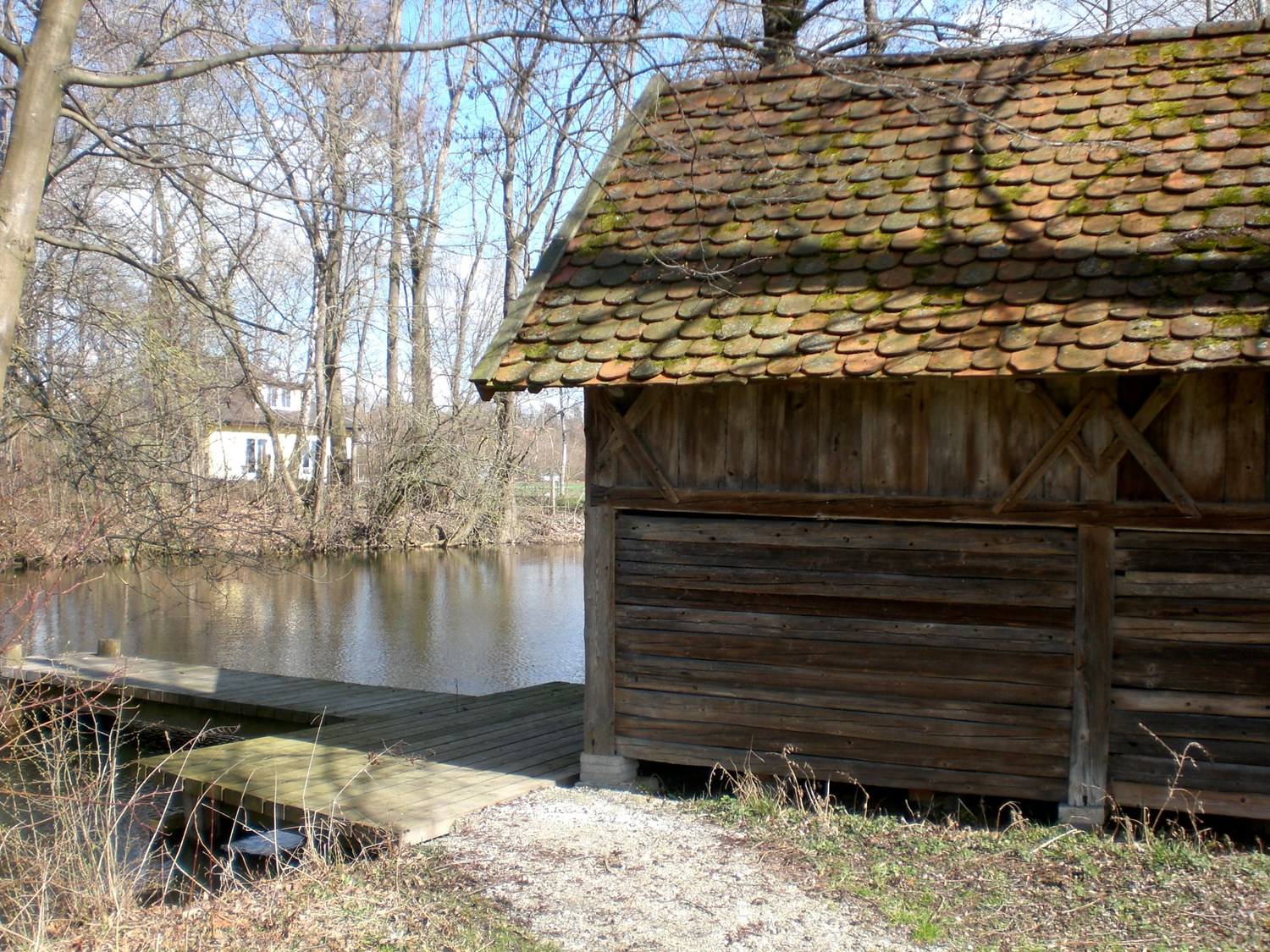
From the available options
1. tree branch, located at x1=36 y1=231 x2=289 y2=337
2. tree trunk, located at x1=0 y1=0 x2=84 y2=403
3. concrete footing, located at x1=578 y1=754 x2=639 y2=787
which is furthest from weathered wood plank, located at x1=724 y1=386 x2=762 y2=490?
tree trunk, located at x1=0 y1=0 x2=84 y2=403

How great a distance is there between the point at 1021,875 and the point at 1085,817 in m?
0.74

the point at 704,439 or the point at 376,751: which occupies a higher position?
the point at 704,439

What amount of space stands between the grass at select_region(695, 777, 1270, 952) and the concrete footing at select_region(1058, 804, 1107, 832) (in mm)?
66

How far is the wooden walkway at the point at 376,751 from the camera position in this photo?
665 cm

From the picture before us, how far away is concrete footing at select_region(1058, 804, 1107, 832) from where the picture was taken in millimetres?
5648

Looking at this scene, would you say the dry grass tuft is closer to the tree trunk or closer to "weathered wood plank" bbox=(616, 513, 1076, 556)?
"weathered wood plank" bbox=(616, 513, 1076, 556)

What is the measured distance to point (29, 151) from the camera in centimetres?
573

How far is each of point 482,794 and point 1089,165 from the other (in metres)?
5.39

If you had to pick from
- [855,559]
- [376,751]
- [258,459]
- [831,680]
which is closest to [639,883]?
[831,680]

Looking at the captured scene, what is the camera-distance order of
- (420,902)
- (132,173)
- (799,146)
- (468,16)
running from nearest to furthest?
1. (420,902)
2. (799,146)
3. (132,173)
4. (468,16)

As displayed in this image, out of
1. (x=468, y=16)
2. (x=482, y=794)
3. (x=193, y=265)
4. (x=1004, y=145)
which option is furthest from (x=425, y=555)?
(x=1004, y=145)

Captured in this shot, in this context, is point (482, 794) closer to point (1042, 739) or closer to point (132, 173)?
point (1042, 739)

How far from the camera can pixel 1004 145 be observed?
6.62 meters

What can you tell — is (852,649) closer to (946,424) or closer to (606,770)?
(946,424)
